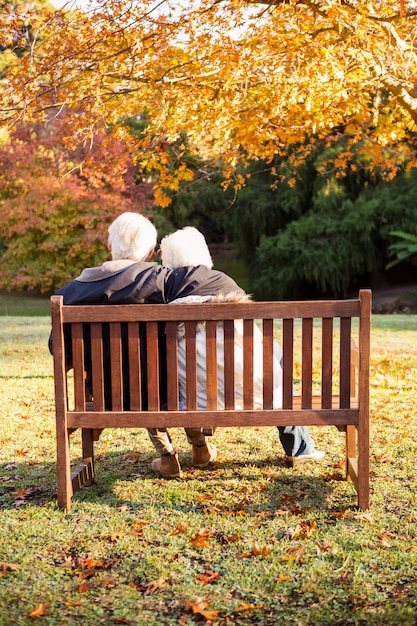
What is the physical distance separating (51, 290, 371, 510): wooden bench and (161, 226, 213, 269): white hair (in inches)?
19.4

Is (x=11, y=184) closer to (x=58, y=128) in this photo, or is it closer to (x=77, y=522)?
(x=58, y=128)

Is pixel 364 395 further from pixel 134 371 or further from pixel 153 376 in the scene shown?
pixel 134 371

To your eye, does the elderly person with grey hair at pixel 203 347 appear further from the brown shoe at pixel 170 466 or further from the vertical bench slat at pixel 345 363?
the brown shoe at pixel 170 466

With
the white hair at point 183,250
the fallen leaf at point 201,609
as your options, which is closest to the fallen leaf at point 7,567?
the fallen leaf at point 201,609

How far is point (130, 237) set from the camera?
411 cm

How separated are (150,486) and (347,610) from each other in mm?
1741

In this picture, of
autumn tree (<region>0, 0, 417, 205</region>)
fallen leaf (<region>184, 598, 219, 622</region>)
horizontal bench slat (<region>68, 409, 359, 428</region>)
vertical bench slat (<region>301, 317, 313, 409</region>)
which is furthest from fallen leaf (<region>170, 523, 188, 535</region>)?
autumn tree (<region>0, 0, 417, 205</region>)

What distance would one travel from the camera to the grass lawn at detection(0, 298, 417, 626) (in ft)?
9.11

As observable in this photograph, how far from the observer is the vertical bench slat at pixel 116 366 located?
381cm

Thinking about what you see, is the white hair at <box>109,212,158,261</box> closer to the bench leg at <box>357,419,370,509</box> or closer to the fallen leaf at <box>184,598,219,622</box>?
the bench leg at <box>357,419,370,509</box>

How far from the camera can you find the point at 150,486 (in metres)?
4.25

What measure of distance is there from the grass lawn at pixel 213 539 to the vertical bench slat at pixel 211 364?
0.57 meters

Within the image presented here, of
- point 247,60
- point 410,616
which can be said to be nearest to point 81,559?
point 410,616

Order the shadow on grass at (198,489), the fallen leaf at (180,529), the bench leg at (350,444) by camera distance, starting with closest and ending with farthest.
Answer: the fallen leaf at (180,529) → the shadow on grass at (198,489) → the bench leg at (350,444)
